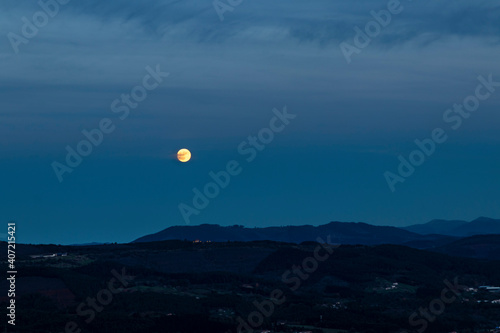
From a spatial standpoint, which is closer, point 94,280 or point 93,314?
point 93,314

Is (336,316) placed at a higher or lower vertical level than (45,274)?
lower

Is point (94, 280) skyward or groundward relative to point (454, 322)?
skyward

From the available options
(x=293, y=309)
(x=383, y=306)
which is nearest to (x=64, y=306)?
(x=293, y=309)

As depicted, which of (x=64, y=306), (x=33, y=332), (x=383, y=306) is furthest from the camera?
(x=383, y=306)

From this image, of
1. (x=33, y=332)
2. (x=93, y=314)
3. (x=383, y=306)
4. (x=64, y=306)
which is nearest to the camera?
(x=33, y=332)

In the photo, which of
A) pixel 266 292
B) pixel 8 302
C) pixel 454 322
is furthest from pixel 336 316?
pixel 8 302

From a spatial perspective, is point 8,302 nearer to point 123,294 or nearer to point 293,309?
point 123,294

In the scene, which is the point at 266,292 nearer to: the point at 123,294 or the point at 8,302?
the point at 123,294

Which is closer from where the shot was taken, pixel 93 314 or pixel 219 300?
pixel 93 314

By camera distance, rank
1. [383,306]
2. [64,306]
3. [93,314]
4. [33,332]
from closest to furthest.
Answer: [33,332] < [93,314] < [64,306] < [383,306]
